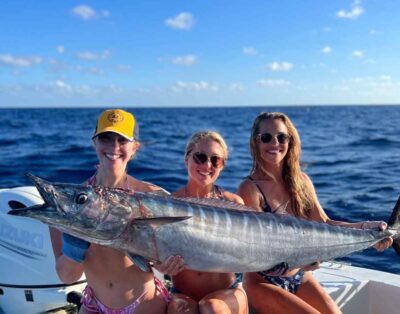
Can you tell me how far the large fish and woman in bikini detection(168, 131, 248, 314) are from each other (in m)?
0.22

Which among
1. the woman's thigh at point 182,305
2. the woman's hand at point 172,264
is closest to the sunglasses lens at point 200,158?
the woman's hand at point 172,264

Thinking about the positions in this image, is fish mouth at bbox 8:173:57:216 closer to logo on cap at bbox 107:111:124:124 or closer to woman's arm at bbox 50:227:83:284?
woman's arm at bbox 50:227:83:284

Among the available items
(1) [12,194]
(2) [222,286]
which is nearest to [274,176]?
(2) [222,286]

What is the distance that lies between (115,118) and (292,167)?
1687 mm

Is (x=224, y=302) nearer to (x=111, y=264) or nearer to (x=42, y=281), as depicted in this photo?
(x=111, y=264)

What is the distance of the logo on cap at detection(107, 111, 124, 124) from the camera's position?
10.7 ft

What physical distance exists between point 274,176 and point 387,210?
229 inches

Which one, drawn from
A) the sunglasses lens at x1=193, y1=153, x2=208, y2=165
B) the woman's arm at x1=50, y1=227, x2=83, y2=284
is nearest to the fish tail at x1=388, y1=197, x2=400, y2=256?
the sunglasses lens at x1=193, y1=153, x2=208, y2=165

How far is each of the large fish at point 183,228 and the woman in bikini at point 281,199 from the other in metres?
0.22

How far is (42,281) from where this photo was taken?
4156 millimetres

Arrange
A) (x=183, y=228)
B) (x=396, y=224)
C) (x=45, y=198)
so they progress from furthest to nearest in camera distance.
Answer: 1. (x=396, y=224)
2. (x=183, y=228)
3. (x=45, y=198)

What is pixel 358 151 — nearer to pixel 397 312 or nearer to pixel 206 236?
pixel 397 312

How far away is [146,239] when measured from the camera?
288cm

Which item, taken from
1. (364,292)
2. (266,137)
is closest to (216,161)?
(266,137)
